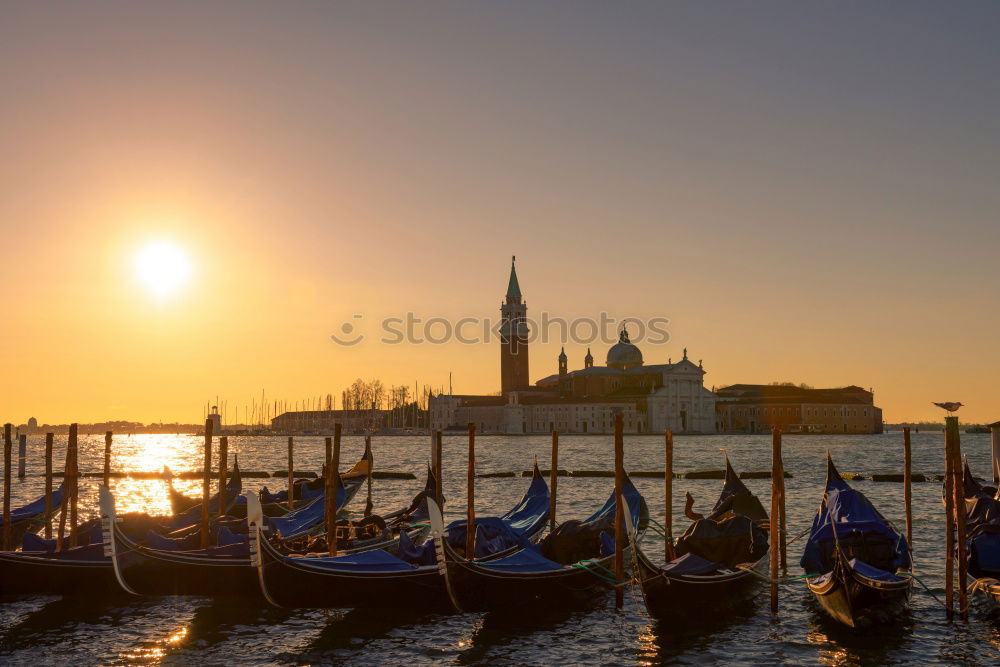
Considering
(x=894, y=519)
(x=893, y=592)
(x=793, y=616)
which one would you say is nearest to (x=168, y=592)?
(x=793, y=616)

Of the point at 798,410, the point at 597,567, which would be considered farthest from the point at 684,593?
the point at 798,410

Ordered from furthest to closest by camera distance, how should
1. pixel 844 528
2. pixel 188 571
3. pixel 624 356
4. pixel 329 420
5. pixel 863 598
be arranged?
pixel 329 420 < pixel 624 356 < pixel 188 571 < pixel 844 528 < pixel 863 598

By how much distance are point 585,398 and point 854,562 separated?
4184 inches

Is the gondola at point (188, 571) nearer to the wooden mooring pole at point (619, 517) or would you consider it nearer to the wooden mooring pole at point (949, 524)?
the wooden mooring pole at point (619, 517)

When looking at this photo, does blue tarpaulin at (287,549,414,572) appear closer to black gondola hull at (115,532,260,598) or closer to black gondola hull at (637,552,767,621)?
black gondola hull at (115,532,260,598)

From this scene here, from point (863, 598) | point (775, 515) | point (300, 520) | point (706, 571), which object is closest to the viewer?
point (863, 598)

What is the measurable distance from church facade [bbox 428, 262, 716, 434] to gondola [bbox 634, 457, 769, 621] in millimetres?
100031

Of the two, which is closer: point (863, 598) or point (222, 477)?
point (863, 598)

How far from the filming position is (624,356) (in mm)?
125562

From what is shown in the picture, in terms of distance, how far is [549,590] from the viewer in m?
13.8

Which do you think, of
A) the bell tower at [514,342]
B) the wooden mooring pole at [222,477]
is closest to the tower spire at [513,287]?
the bell tower at [514,342]

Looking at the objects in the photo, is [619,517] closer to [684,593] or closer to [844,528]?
[684,593]

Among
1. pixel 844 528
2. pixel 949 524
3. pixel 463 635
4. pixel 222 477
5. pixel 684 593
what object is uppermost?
pixel 222 477

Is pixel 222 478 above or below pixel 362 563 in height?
above
